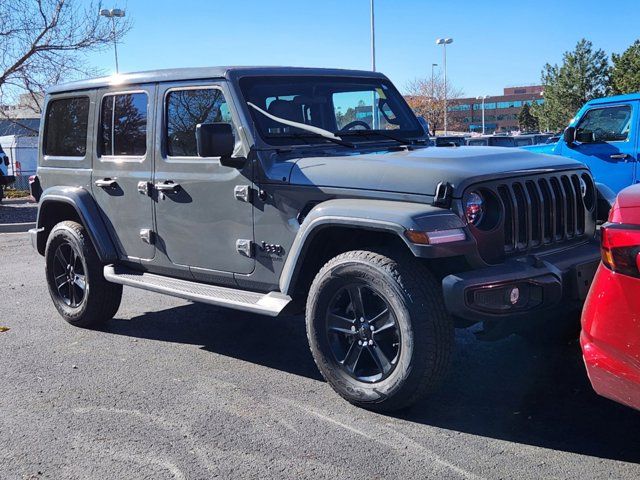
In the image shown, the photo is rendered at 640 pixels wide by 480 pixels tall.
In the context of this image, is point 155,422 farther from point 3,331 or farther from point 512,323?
point 3,331

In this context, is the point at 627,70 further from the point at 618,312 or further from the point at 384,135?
the point at 618,312

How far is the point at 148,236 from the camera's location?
5.23 meters

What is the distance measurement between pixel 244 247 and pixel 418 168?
4.32 ft

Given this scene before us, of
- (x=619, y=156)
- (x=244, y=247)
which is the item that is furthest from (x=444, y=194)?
(x=619, y=156)

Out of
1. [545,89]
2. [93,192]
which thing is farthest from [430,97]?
[93,192]

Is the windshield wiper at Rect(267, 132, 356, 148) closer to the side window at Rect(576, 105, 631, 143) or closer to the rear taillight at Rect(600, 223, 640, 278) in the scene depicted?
the rear taillight at Rect(600, 223, 640, 278)

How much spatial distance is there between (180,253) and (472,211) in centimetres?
219

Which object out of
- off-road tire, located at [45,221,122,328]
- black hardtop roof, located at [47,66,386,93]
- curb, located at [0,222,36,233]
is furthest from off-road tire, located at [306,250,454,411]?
curb, located at [0,222,36,233]

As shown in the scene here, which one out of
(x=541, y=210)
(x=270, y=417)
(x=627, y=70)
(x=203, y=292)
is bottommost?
(x=270, y=417)

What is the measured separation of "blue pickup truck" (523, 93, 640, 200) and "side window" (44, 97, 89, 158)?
6326 millimetres

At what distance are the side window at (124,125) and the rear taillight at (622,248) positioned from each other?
3.47 m

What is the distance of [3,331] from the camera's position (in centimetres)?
604

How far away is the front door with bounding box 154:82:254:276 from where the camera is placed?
15.1ft

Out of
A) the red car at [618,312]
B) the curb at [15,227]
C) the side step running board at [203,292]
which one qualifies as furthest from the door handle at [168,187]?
the curb at [15,227]
